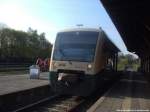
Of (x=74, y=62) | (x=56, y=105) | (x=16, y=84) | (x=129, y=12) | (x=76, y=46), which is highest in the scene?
(x=129, y=12)

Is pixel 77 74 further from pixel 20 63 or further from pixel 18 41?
pixel 18 41

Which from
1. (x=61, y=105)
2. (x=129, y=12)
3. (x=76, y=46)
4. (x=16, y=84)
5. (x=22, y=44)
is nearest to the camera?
(x=61, y=105)

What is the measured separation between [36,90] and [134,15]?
9.90m

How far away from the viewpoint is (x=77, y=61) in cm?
1758

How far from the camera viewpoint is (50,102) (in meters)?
18.5

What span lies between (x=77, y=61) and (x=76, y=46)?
857mm

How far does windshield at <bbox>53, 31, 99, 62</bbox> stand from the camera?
17750 millimetres

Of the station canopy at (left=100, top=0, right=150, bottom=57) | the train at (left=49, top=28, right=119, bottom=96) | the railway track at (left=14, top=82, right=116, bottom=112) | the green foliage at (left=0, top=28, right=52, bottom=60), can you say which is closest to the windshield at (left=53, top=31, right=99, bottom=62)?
the train at (left=49, top=28, right=119, bottom=96)

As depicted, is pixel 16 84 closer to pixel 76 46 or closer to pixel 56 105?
pixel 56 105

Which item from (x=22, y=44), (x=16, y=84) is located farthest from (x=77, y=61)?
(x=22, y=44)

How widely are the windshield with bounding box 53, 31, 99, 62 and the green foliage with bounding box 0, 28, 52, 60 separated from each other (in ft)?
191

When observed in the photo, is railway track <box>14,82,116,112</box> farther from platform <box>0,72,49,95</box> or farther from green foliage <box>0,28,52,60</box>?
green foliage <box>0,28,52,60</box>

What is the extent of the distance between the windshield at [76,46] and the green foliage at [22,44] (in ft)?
191

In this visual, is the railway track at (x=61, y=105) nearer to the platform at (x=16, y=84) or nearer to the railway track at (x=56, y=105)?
the railway track at (x=56, y=105)
